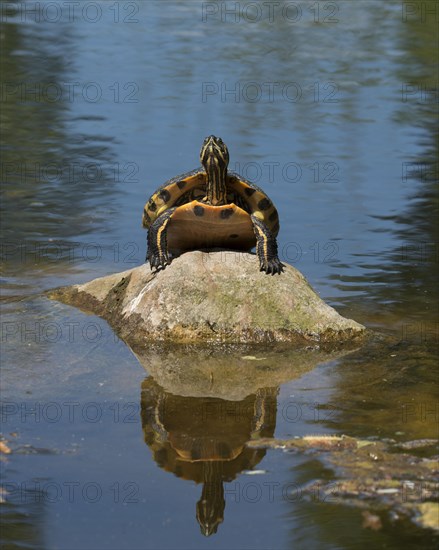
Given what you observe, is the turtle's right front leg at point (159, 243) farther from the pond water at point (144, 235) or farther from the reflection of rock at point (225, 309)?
the pond water at point (144, 235)

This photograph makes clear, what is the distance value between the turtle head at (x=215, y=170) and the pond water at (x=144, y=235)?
4.22 ft

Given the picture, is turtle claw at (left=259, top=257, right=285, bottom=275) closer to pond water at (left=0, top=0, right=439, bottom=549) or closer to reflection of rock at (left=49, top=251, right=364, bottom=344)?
reflection of rock at (left=49, top=251, right=364, bottom=344)

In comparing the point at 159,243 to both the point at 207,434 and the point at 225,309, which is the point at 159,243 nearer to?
the point at 225,309

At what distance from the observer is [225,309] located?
25.0 ft

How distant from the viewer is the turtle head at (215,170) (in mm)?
8289

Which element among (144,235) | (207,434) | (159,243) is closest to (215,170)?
(159,243)

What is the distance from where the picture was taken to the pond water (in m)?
5.38

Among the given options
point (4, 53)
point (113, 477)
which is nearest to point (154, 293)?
point (113, 477)

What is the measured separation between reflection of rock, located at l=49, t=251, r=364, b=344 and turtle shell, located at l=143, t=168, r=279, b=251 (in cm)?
45

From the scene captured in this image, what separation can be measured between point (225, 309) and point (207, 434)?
5.15ft

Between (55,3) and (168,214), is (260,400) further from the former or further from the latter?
(55,3)

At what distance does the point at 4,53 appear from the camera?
17734 millimetres
